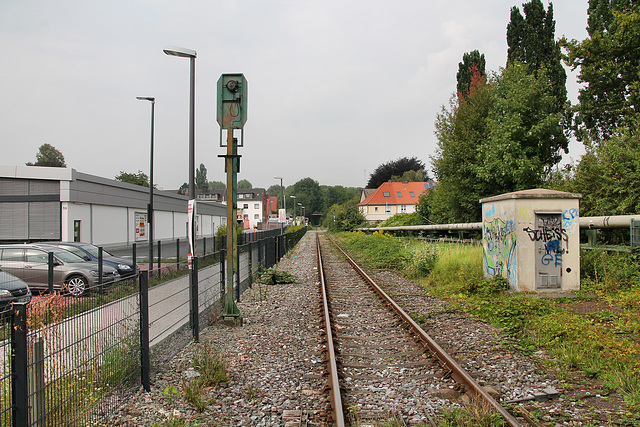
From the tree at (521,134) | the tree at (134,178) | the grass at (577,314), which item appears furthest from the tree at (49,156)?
the grass at (577,314)

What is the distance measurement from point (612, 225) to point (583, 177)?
15.0ft

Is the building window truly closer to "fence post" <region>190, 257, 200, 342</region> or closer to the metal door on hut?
"fence post" <region>190, 257, 200, 342</region>

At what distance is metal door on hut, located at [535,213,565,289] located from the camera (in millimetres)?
9484

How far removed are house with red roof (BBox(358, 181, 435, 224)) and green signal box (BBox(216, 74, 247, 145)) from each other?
7853 cm

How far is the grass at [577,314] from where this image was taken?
16.3 ft

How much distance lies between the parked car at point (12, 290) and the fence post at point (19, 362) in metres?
6.89

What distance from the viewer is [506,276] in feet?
32.7

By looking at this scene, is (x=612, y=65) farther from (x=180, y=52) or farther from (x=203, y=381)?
(x=203, y=381)

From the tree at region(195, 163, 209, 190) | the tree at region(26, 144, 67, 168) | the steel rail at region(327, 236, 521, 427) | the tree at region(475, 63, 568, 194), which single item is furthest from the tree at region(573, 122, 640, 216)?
the tree at region(195, 163, 209, 190)

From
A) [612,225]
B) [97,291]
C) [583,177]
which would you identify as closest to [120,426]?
[97,291]

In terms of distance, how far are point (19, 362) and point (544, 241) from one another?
9467mm

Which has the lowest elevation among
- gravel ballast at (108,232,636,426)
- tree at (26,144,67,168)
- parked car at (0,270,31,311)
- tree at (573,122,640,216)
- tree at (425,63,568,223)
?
gravel ballast at (108,232,636,426)

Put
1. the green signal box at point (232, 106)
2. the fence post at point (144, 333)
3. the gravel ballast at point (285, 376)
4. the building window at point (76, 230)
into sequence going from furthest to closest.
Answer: the building window at point (76, 230), the green signal box at point (232, 106), the fence post at point (144, 333), the gravel ballast at point (285, 376)

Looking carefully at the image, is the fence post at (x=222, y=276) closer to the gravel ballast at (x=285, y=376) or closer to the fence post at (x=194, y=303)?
the gravel ballast at (x=285, y=376)
